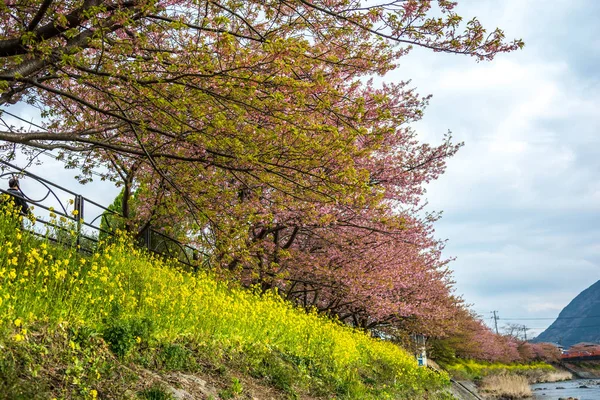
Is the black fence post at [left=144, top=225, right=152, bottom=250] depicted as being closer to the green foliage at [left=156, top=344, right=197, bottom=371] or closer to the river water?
the green foliage at [left=156, top=344, right=197, bottom=371]

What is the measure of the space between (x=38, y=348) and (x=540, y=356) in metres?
81.9

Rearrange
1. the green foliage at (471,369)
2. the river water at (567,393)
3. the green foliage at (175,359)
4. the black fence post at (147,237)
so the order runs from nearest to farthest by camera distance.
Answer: the green foliage at (175,359) → the black fence post at (147,237) → the river water at (567,393) → the green foliage at (471,369)

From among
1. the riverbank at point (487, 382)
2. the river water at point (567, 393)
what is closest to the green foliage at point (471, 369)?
the riverbank at point (487, 382)

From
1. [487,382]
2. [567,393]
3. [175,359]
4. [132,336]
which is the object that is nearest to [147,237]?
[175,359]

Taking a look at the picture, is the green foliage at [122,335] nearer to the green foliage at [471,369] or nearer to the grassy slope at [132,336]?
the grassy slope at [132,336]

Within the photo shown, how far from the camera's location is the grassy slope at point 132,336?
540 centimetres

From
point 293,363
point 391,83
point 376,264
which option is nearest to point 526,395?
point 376,264

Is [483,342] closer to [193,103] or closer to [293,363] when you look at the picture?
[293,363]

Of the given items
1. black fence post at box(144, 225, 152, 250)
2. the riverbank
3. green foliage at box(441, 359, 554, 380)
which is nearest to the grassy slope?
black fence post at box(144, 225, 152, 250)

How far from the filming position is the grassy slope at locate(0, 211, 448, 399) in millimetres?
5402

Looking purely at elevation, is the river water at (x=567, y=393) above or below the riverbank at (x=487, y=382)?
below

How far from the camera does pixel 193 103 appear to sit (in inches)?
310

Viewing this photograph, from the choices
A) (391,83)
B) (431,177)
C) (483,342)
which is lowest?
(483,342)

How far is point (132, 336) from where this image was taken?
6.38 metres
